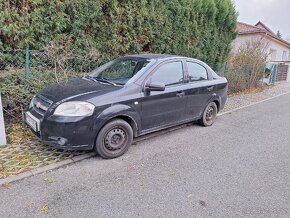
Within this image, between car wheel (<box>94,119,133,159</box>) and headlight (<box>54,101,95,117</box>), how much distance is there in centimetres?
36

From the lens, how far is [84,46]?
19.4 ft

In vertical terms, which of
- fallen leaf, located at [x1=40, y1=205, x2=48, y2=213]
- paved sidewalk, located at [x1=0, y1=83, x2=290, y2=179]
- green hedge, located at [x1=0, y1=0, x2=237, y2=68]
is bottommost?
fallen leaf, located at [x1=40, y1=205, x2=48, y2=213]

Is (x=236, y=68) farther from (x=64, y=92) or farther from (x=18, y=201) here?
(x=18, y=201)

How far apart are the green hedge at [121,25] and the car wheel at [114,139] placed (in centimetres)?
269

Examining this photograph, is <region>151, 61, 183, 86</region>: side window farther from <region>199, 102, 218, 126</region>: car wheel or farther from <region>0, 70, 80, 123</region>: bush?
<region>0, 70, 80, 123</region>: bush

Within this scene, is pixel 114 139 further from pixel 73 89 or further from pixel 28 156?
pixel 28 156

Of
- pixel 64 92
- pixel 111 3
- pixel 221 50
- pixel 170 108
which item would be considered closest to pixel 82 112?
pixel 64 92

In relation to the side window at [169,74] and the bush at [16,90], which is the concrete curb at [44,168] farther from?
the bush at [16,90]

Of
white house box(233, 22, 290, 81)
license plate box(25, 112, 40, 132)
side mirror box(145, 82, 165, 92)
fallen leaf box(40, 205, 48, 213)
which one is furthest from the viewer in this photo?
white house box(233, 22, 290, 81)

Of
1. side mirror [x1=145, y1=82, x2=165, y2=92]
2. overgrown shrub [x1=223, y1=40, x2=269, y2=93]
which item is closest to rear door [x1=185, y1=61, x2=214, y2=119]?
side mirror [x1=145, y1=82, x2=165, y2=92]

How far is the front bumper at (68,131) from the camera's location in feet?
11.4

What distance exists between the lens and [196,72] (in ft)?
17.2

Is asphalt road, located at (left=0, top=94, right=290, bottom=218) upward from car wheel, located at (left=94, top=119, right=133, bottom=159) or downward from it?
downward

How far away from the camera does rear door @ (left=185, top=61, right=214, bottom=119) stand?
4.99 m
